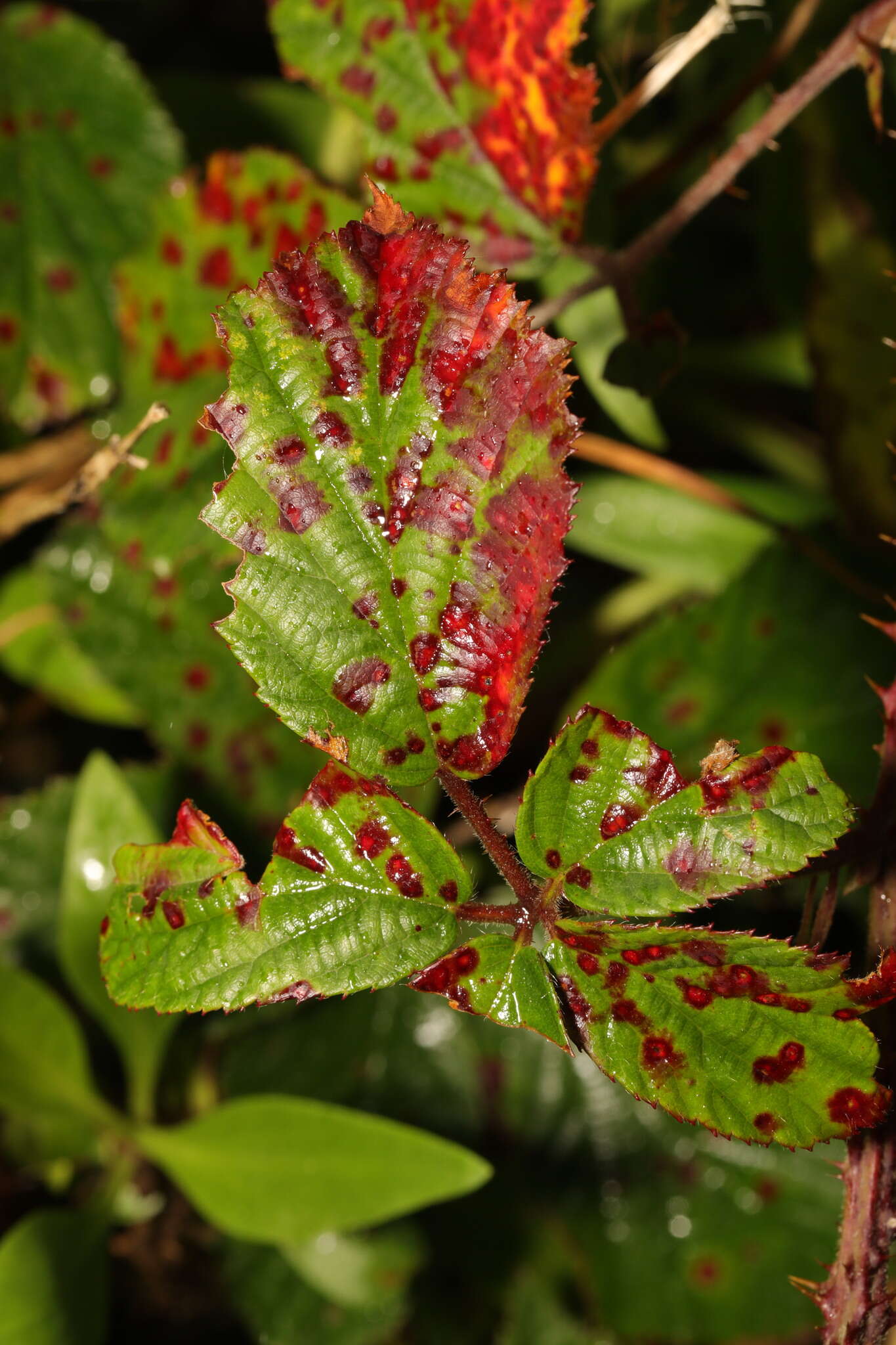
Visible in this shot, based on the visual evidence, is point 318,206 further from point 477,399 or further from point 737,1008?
point 737,1008

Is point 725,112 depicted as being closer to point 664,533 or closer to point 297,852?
point 664,533

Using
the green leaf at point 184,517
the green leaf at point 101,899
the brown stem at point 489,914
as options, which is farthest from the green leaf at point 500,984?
the green leaf at point 101,899

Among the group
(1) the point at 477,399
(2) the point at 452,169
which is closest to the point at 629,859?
(1) the point at 477,399

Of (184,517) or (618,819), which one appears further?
(184,517)

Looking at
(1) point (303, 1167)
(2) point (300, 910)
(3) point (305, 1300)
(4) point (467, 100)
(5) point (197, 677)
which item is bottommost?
(3) point (305, 1300)

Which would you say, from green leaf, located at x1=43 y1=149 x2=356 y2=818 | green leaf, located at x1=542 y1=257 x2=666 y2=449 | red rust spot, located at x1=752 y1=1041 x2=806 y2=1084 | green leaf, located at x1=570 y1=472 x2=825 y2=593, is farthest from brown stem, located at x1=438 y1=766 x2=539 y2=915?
green leaf, located at x1=570 y1=472 x2=825 y2=593

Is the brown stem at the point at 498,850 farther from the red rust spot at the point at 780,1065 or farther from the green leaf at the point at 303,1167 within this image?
the green leaf at the point at 303,1167

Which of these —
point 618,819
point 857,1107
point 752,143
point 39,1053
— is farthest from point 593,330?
point 39,1053
